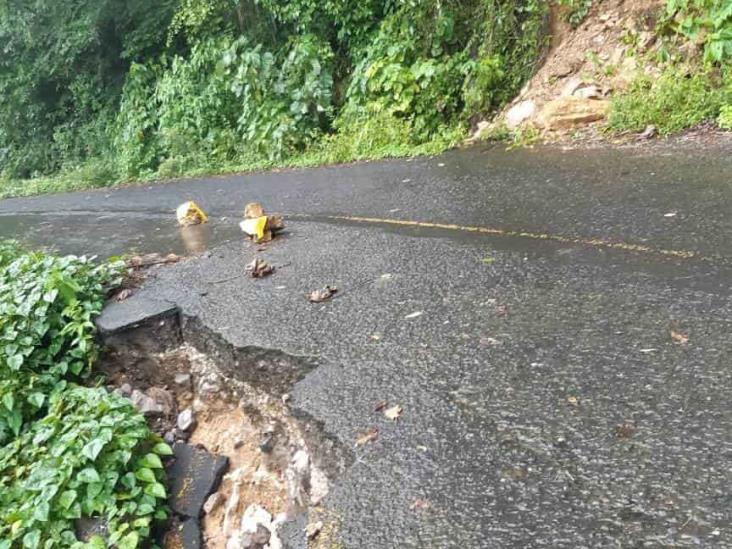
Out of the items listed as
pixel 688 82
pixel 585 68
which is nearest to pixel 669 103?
pixel 688 82

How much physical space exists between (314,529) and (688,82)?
4637 millimetres

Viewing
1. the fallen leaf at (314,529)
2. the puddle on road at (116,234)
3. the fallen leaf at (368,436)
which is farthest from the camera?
the puddle on road at (116,234)

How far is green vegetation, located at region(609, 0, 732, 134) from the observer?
185 inches

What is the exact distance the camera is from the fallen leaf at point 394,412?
6.59 ft

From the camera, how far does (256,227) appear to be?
14.3ft

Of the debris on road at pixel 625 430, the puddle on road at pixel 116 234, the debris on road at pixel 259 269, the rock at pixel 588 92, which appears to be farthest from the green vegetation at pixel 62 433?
the rock at pixel 588 92

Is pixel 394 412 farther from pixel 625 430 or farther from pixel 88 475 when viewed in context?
pixel 88 475

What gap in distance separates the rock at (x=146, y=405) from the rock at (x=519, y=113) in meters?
4.28

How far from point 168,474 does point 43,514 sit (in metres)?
0.50

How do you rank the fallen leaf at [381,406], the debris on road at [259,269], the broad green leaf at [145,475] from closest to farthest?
1. the fallen leaf at [381,406]
2. the broad green leaf at [145,475]
3. the debris on road at [259,269]

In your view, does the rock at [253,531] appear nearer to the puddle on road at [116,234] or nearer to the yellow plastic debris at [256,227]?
the yellow plastic debris at [256,227]

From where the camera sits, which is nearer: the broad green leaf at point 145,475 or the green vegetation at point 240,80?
the broad green leaf at point 145,475

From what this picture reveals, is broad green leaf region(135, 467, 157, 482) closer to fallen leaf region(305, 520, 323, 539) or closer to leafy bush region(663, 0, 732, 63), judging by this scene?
fallen leaf region(305, 520, 323, 539)

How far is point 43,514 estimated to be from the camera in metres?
2.32
